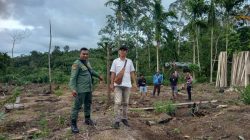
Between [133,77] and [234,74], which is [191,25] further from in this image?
[133,77]

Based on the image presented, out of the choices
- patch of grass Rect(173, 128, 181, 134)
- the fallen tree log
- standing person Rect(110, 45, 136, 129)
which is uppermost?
standing person Rect(110, 45, 136, 129)

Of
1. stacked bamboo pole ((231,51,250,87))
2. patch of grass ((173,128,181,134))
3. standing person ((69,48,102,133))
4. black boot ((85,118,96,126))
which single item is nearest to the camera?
standing person ((69,48,102,133))

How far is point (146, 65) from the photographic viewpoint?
45.6 metres

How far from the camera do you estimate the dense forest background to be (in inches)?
1344

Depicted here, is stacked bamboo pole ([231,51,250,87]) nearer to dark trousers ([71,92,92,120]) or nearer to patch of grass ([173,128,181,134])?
patch of grass ([173,128,181,134])

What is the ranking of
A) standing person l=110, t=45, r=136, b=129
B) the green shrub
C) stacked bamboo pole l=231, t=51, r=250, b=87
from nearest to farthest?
standing person l=110, t=45, r=136, b=129 < the green shrub < stacked bamboo pole l=231, t=51, r=250, b=87

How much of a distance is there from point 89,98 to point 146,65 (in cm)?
3681

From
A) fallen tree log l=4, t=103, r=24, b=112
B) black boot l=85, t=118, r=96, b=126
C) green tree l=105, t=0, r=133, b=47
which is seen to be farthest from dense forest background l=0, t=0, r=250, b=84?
black boot l=85, t=118, r=96, b=126

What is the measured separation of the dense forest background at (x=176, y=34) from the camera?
34.1 meters

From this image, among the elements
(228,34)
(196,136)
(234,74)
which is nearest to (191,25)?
(228,34)

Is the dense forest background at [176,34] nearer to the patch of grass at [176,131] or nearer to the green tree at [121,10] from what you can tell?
the green tree at [121,10]

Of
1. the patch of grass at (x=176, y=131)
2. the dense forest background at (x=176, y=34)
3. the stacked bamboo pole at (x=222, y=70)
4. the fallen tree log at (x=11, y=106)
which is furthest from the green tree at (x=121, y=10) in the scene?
the patch of grass at (x=176, y=131)

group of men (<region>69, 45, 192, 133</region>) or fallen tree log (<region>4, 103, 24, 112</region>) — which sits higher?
group of men (<region>69, 45, 192, 133</region>)

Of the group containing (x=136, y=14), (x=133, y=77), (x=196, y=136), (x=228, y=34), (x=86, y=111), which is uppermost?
(x=136, y=14)
